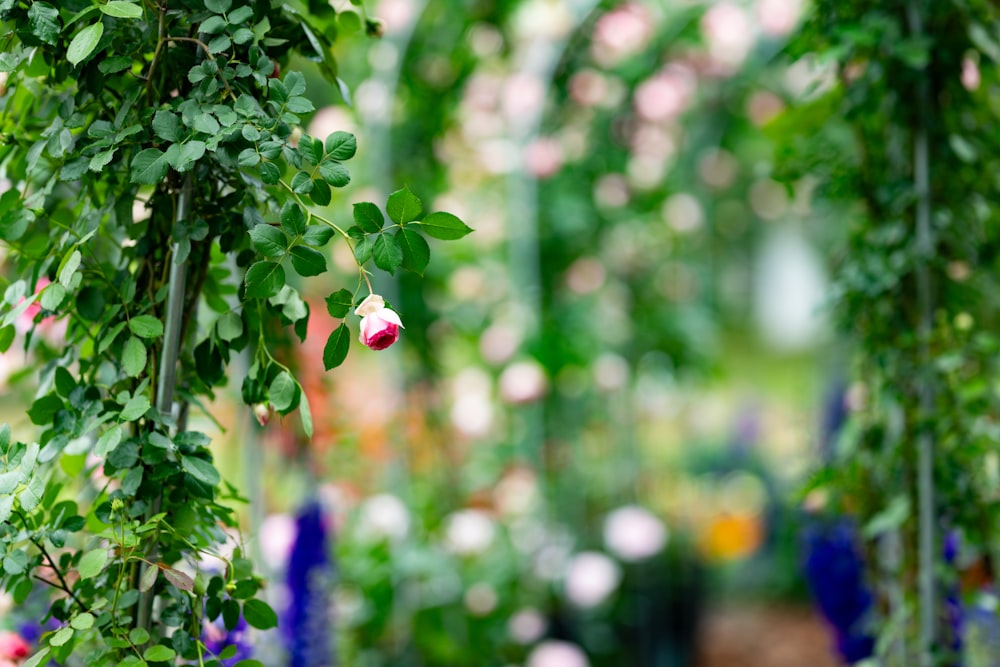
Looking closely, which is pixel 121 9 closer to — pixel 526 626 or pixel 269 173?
pixel 269 173

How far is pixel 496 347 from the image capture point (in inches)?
106

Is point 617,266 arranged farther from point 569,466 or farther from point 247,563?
point 247,563

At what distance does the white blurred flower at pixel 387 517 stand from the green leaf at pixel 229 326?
1551mm

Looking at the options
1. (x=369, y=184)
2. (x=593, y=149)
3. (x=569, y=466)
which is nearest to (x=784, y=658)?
(x=569, y=466)

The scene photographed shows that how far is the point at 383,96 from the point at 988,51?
1.58 metres

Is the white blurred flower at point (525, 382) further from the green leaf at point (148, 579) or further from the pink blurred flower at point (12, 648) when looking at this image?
the green leaf at point (148, 579)

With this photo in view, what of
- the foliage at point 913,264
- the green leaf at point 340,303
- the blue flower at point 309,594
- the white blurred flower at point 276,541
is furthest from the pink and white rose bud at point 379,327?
the white blurred flower at point 276,541

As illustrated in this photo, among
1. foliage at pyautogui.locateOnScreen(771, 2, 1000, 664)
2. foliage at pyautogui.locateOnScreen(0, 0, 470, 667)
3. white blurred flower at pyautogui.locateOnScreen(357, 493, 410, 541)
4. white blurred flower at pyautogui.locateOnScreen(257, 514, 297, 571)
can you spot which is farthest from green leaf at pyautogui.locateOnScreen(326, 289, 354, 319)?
white blurred flower at pyautogui.locateOnScreen(357, 493, 410, 541)

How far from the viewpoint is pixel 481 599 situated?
7.95 feet

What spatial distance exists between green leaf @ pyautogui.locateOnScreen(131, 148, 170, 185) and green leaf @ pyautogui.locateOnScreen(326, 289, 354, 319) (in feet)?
0.52

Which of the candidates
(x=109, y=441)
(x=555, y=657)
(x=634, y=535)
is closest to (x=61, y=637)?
(x=109, y=441)

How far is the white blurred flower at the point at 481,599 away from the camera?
2.41 metres

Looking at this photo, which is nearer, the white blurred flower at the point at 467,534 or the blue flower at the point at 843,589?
the blue flower at the point at 843,589

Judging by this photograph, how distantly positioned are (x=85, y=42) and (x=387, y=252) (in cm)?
27
